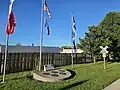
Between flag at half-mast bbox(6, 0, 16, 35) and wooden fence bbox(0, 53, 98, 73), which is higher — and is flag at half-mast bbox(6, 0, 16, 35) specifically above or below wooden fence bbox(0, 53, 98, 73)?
above

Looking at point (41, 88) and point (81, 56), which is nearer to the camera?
point (41, 88)

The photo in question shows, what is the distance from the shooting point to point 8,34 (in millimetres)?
12594

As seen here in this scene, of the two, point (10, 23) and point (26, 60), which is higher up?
point (10, 23)

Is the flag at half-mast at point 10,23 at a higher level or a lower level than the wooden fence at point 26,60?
higher

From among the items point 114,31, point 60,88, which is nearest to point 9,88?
point 60,88

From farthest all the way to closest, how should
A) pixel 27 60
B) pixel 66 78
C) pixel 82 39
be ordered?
pixel 82 39
pixel 27 60
pixel 66 78

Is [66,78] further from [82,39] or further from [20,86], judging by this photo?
[82,39]

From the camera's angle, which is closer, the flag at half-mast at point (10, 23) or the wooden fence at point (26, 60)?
the flag at half-mast at point (10, 23)

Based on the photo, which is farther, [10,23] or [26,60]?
[26,60]

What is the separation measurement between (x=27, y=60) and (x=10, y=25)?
9.44m

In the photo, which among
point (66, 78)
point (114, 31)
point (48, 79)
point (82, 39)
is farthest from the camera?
point (114, 31)

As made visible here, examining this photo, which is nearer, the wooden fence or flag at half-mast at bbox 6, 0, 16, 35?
flag at half-mast at bbox 6, 0, 16, 35

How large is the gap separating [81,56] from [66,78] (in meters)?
23.9

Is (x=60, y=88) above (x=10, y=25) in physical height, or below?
below
